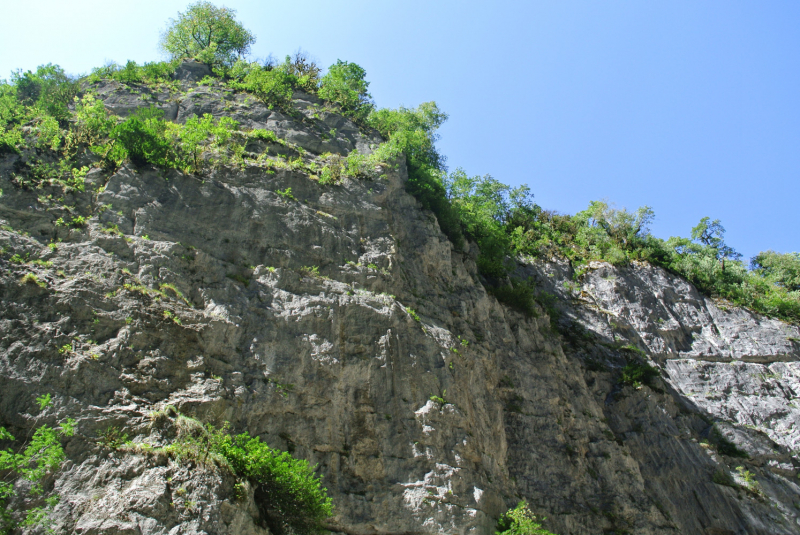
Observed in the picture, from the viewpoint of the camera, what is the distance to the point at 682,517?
16.9m

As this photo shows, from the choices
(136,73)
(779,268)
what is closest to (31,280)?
(136,73)

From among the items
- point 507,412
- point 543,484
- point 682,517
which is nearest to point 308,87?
point 507,412

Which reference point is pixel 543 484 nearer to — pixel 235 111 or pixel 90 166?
pixel 90 166

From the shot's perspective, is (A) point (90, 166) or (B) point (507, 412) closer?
(A) point (90, 166)

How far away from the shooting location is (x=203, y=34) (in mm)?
29281

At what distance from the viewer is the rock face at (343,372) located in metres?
9.92

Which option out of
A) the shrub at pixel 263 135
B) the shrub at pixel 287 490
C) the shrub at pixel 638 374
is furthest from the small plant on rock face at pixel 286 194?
the shrub at pixel 638 374

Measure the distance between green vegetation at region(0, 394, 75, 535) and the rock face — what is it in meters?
0.26

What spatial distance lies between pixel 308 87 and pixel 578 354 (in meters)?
18.1

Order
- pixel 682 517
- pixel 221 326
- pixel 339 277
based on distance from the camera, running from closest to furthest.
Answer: pixel 221 326 → pixel 339 277 → pixel 682 517

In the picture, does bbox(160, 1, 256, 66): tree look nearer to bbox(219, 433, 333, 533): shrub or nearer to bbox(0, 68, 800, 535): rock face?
bbox(0, 68, 800, 535): rock face

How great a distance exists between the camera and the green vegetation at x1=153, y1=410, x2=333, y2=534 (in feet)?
32.8

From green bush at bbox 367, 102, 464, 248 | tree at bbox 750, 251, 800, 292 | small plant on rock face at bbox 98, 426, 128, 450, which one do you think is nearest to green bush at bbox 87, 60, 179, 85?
green bush at bbox 367, 102, 464, 248

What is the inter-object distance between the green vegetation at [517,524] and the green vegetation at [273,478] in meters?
4.83
